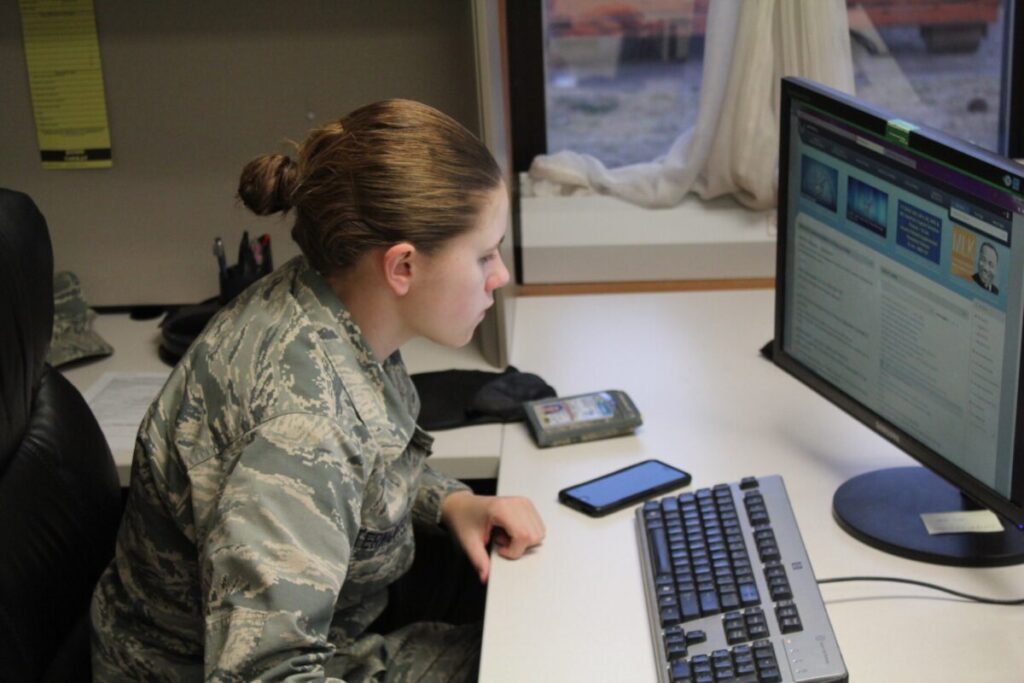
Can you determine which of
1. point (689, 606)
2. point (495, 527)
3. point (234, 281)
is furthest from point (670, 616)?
point (234, 281)

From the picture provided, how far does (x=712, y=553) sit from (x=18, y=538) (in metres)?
0.69

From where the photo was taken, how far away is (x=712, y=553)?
1.29m

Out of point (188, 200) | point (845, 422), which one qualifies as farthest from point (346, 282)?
point (188, 200)

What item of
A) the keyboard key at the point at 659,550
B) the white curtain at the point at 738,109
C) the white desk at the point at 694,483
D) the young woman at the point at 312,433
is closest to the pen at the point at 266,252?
the white desk at the point at 694,483

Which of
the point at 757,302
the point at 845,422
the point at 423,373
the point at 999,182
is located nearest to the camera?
the point at 999,182

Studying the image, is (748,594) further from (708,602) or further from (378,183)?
(378,183)

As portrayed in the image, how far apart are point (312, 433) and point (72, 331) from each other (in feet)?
3.17

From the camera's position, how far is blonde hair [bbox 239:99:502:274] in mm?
1209

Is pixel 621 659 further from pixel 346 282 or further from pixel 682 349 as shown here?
pixel 682 349

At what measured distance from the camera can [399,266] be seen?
4.06ft

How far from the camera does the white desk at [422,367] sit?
5.28ft

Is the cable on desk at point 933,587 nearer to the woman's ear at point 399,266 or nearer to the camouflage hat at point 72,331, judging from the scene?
the woman's ear at point 399,266

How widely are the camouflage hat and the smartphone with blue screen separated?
0.87 metres

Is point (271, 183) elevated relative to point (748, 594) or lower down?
elevated
